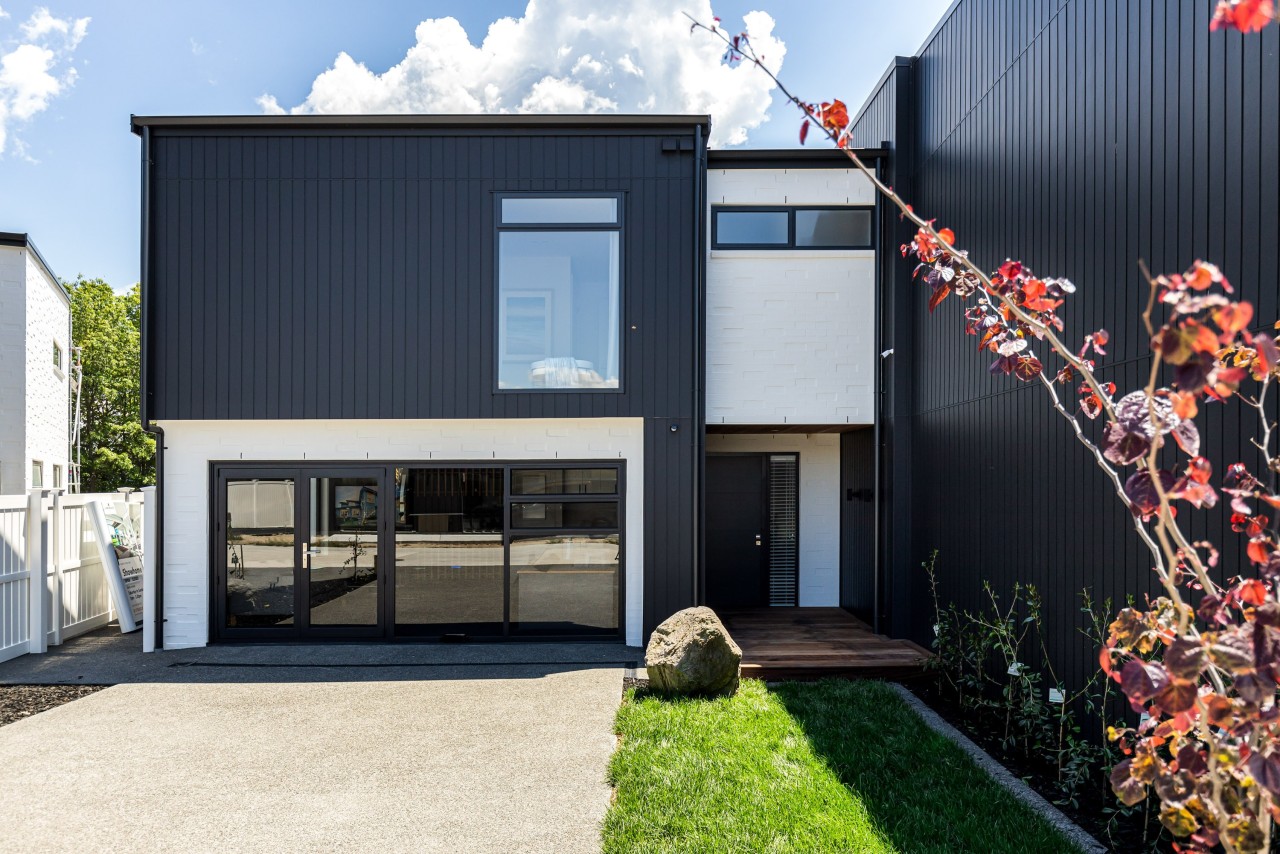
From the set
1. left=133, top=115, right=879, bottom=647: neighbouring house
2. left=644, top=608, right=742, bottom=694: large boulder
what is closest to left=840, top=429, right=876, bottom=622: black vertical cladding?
left=133, top=115, right=879, bottom=647: neighbouring house

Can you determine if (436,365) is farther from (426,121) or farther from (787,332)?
(787,332)

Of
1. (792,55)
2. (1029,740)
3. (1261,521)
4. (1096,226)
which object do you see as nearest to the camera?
(1261,521)

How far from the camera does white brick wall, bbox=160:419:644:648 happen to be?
7.78 metres

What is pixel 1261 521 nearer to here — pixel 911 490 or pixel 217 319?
pixel 911 490

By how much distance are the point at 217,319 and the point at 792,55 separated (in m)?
5.99

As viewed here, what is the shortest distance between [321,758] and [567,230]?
5.13 meters

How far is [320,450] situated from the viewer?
25.7 ft

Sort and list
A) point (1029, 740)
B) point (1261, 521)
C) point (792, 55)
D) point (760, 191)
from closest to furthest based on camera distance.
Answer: point (1261, 521)
point (1029, 740)
point (792, 55)
point (760, 191)

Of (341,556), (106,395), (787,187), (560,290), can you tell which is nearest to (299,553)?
(341,556)

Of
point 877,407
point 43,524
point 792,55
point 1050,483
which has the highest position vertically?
point 792,55

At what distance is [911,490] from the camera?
7789 mm

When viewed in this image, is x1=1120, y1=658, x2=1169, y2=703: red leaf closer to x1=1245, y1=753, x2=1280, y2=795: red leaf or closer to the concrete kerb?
x1=1245, y1=753, x2=1280, y2=795: red leaf

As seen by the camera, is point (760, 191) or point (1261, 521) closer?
point (1261, 521)

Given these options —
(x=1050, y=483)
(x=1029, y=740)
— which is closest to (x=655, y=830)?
(x=1029, y=740)
